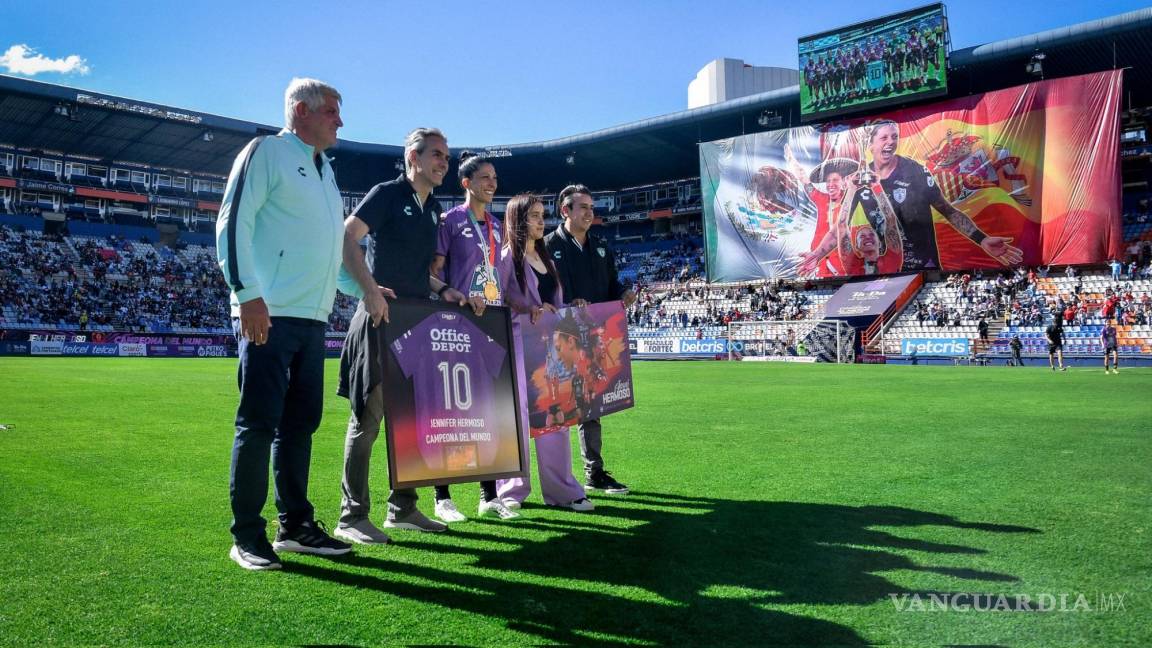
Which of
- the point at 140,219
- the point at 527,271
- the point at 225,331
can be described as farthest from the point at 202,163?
A: the point at 527,271

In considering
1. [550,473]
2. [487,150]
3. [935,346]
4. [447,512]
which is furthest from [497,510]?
[487,150]

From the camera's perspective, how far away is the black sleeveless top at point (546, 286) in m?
5.33

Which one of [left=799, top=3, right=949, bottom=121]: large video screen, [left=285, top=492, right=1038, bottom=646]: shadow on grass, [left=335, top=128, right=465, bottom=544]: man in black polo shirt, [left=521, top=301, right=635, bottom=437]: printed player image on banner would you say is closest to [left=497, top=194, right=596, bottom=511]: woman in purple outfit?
[left=521, top=301, right=635, bottom=437]: printed player image on banner

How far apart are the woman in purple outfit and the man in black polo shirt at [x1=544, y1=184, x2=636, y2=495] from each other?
236 mm

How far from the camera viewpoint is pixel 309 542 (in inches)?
138

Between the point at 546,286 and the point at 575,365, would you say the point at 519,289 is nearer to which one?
the point at 546,286

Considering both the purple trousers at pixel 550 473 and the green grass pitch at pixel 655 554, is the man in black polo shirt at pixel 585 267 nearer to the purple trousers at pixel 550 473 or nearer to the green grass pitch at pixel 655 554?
the green grass pitch at pixel 655 554

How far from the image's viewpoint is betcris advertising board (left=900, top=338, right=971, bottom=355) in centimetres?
2916

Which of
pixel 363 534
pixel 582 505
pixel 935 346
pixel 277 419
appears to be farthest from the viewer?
pixel 935 346

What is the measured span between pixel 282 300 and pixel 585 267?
8.88ft

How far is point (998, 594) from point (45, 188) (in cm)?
5827

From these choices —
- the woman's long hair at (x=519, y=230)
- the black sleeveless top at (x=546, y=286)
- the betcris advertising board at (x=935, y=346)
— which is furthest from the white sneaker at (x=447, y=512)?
the betcris advertising board at (x=935, y=346)

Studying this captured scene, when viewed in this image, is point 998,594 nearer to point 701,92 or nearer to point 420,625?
point 420,625

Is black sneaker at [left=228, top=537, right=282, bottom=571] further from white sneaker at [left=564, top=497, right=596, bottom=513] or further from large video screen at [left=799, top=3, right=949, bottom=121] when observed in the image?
large video screen at [left=799, top=3, right=949, bottom=121]
